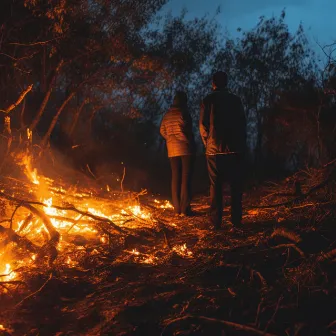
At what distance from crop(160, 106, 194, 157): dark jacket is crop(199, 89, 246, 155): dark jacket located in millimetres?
1085

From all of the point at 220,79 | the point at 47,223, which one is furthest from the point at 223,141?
the point at 47,223

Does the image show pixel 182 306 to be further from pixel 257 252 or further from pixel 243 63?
pixel 243 63

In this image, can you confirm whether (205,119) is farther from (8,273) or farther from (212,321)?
(212,321)

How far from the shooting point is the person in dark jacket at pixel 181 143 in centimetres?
659

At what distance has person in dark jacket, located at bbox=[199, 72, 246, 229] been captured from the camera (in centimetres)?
542

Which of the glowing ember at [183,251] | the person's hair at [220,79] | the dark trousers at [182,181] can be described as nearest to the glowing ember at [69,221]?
the glowing ember at [183,251]

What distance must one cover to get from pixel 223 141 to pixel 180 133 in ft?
4.30

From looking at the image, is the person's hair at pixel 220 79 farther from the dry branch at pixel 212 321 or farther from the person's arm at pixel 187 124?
the dry branch at pixel 212 321

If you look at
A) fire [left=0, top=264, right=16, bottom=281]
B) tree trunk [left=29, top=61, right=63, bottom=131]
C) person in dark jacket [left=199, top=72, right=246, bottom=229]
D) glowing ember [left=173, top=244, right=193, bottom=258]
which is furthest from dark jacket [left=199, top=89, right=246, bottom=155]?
tree trunk [left=29, top=61, right=63, bottom=131]

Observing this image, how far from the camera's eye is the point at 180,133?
6.60 metres

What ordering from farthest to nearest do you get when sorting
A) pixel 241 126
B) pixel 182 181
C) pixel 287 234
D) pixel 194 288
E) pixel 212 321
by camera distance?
pixel 182 181
pixel 241 126
pixel 287 234
pixel 194 288
pixel 212 321

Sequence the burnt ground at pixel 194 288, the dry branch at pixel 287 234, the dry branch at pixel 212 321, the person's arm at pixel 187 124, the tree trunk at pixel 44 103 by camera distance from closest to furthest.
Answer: the dry branch at pixel 212 321 < the burnt ground at pixel 194 288 < the dry branch at pixel 287 234 < the person's arm at pixel 187 124 < the tree trunk at pixel 44 103

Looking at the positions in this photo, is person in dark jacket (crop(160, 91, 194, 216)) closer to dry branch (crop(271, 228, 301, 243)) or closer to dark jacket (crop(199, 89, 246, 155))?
dark jacket (crop(199, 89, 246, 155))

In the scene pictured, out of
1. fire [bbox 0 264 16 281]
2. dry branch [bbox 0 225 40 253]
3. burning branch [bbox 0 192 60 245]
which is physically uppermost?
burning branch [bbox 0 192 60 245]
